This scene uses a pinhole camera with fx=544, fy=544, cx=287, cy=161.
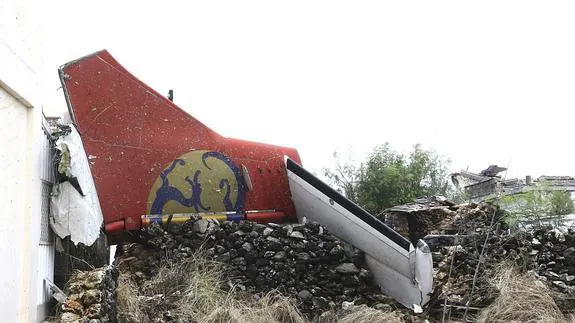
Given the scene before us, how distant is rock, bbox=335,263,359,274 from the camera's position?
7.84 m

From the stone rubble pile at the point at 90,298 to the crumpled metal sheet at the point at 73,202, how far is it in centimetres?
46

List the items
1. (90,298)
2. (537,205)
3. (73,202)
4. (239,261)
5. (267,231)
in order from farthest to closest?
1. (537,205)
2. (267,231)
3. (239,261)
4. (73,202)
5. (90,298)

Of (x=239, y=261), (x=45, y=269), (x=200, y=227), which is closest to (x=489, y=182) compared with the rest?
(x=239, y=261)

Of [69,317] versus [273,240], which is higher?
[273,240]

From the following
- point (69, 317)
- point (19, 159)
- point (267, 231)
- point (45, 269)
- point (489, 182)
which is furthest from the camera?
point (489, 182)

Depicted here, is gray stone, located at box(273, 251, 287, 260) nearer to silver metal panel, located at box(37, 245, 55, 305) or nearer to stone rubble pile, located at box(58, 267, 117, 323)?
stone rubble pile, located at box(58, 267, 117, 323)

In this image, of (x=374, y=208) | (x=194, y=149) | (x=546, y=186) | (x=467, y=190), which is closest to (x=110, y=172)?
(x=194, y=149)

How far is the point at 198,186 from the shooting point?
8102mm

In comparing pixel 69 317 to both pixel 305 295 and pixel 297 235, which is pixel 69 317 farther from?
pixel 297 235

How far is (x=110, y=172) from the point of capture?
7.46 m

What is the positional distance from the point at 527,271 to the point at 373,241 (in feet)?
7.66

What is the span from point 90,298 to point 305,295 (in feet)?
10.2

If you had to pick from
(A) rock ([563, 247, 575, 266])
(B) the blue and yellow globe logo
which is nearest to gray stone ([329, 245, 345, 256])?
(B) the blue and yellow globe logo

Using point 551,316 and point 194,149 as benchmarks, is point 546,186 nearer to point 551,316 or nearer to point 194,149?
point 551,316
